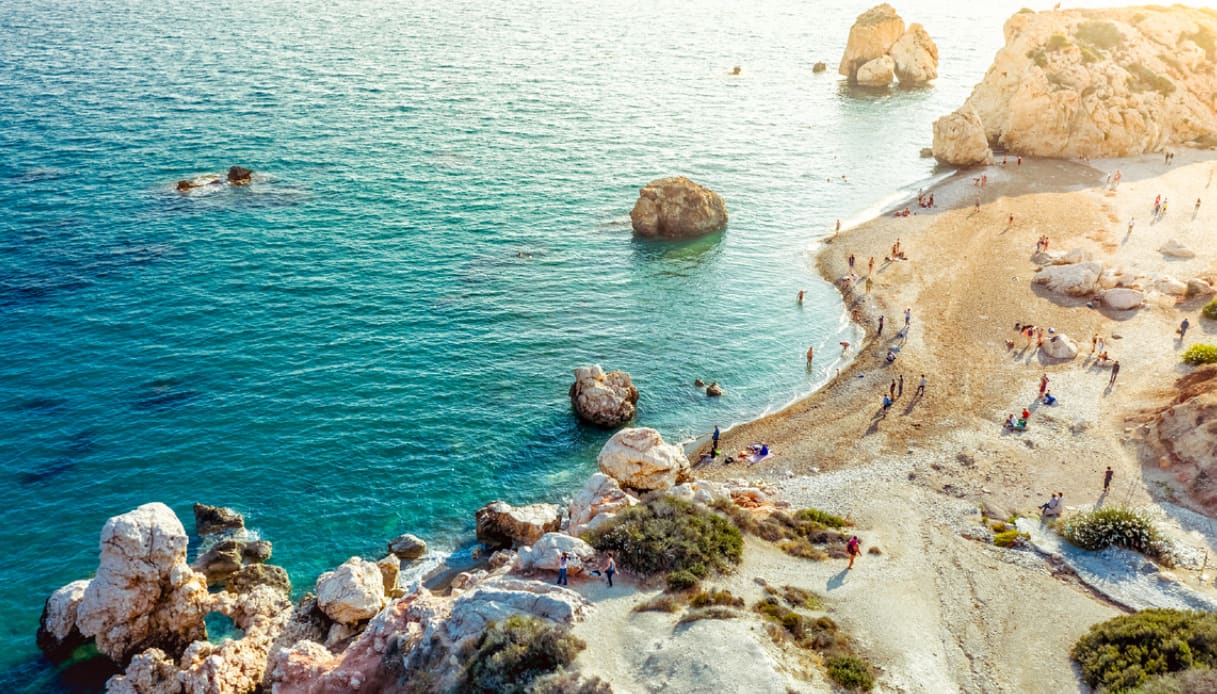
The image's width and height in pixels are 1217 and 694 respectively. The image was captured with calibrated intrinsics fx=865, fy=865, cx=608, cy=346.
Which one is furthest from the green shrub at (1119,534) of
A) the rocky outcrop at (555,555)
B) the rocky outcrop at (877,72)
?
the rocky outcrop at (877,72)

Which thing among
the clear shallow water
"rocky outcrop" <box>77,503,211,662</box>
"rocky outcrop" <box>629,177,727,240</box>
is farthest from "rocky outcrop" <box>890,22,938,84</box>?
"rocky outcrop" <box>77,503,211,662</box>

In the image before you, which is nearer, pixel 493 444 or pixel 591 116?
pixel 493 444

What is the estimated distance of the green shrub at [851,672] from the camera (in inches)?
1129

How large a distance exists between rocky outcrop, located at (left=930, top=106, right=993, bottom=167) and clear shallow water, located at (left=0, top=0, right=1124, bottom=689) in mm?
3399

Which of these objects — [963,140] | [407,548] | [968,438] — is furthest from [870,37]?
[407,548]

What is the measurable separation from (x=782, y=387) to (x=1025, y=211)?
3909 cm

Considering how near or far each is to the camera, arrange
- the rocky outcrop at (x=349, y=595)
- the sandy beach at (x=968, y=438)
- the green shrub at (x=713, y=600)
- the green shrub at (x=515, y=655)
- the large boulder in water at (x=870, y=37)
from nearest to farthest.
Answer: the green shrub at (x=515, y=655) < the sandy beach at (x=968, y=438) < the green shrub at (x=713, y=600) < the rocky outcrop at (x=349, y=595) < the large boulder in water at (x=870, y=37)

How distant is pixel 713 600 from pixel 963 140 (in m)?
78.1

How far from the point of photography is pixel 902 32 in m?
140

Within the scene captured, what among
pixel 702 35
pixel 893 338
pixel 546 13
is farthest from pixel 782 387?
pixel 546 13

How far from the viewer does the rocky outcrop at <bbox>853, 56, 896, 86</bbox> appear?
132m

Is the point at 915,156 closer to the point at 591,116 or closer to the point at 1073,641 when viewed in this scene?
the point at 591,116

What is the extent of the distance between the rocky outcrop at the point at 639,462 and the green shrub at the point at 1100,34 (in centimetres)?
8553

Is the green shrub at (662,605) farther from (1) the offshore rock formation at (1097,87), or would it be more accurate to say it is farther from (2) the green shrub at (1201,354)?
(1) the offshore rock formation at (1097,87)
